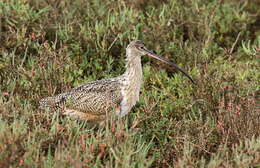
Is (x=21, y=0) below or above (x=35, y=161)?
above

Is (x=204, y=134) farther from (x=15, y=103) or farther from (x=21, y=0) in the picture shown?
(x=21, y=0)

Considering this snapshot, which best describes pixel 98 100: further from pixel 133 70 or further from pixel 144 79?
→ pixel 144 79

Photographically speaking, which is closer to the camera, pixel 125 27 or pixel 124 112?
pixel 124 112

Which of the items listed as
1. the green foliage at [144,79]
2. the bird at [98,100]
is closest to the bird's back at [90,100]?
the bird at [98,100]

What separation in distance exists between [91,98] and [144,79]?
1.14 metres

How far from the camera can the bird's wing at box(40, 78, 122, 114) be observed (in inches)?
231

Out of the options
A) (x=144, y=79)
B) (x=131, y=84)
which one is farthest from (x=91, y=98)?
(x=144, y=79)

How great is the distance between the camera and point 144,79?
22.5 feet

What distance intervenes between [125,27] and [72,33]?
0.67 m

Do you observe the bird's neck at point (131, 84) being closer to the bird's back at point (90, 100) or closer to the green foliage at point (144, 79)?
the bird's back at point (90, 100)

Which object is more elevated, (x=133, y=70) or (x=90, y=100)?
(x=133, y=70)

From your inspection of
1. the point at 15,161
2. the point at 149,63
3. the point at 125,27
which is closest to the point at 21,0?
the point at 125,27

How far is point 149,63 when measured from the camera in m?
7.14

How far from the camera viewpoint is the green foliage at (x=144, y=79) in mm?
4527
